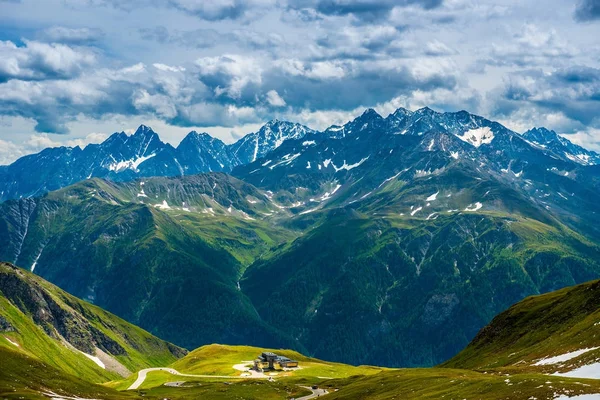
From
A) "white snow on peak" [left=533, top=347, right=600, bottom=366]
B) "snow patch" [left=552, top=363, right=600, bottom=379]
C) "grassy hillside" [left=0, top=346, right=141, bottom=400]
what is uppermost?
"grassy hillside" [left=0, top=346, right=141, bottom=400]

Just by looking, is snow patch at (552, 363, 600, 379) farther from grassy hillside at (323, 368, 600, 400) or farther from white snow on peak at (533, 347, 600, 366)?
white snow on peak at (533, 347, 600, 366)

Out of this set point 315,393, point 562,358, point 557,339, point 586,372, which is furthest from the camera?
point 315,393

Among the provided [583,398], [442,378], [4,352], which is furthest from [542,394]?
[4,352]

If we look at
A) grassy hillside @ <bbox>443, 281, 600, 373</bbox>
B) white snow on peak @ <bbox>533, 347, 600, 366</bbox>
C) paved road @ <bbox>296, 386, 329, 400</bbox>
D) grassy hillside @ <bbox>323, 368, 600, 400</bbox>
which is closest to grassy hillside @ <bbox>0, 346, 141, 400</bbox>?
paved road @ <bbox>296, 386, 329, 400</bbox>

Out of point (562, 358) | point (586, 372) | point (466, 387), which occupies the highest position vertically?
point (562, 358)

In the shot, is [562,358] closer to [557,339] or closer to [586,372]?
[586,372]

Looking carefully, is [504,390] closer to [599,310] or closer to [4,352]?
[599,310]

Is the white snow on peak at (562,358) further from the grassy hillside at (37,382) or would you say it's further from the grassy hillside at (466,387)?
the grassy hillside at (37,382)

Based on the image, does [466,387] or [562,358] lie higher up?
[562,358]

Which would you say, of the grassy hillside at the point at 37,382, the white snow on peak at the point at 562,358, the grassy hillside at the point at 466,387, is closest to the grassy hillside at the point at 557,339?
the white snow on peak at the point at 562,358

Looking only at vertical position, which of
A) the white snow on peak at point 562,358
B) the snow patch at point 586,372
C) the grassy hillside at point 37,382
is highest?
the grassy hillside at point 37,382

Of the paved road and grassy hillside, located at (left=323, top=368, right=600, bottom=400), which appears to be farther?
the paved road

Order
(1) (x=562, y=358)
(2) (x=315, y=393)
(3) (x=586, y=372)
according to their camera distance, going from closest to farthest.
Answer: (3) (x=586, y=372) < (1) (x=562, y=358) < (2) (x=315, y=393)

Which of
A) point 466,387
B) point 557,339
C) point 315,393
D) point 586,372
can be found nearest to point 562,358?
point 586,372
